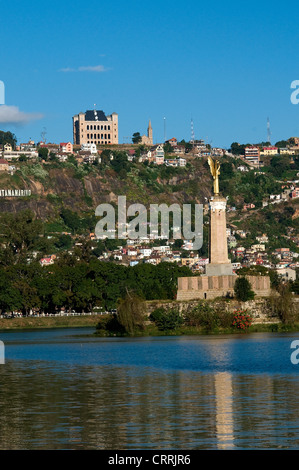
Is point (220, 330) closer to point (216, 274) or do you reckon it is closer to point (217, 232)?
point (216, 274)

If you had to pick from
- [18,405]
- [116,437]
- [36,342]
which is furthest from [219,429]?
[36,342]

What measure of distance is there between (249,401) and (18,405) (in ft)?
26.0

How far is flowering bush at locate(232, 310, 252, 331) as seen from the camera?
7225 centimetres

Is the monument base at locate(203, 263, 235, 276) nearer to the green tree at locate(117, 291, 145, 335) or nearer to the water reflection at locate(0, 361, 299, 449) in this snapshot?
the green tree at locate(117, 291, 145, 335)

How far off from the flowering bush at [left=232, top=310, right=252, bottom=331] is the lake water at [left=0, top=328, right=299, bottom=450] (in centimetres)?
867

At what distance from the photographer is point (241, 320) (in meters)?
72.3

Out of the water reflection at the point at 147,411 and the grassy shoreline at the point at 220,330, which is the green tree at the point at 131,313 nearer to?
the grassy shoreline at the point at 220,330

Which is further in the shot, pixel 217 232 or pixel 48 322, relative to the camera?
pixel 48 322

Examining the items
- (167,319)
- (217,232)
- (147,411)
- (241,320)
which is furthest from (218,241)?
(147,411)

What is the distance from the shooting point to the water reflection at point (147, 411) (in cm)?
2816

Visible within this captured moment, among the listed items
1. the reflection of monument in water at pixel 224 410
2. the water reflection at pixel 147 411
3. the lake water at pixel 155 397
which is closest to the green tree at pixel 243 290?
the lake water at pixel 155 397

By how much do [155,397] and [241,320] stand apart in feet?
116

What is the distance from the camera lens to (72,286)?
109 meters
